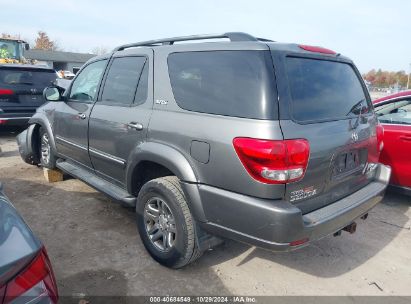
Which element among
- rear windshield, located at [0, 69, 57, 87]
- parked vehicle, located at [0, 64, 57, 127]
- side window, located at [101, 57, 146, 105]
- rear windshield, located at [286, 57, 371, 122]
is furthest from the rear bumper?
rear windshield, located at [0, 69, 57, 87]

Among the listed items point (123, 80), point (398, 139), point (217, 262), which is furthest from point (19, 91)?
point (398, 139)

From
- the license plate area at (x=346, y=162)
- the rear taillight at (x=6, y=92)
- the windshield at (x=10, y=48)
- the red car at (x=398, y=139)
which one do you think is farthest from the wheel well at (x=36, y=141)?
the windshield at (x=10, y=48)

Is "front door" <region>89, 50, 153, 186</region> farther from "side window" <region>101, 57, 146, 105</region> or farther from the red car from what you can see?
the red car

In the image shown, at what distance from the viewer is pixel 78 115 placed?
4152mm

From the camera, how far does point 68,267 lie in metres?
3.06

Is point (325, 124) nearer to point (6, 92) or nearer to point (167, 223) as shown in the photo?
point (167, 223)

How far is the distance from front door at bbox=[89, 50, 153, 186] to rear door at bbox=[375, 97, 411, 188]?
3.30m

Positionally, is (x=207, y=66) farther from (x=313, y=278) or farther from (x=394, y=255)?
(x=394, y=255)

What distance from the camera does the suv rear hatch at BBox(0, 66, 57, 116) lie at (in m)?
7.58

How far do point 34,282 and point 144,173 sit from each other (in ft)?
6.22

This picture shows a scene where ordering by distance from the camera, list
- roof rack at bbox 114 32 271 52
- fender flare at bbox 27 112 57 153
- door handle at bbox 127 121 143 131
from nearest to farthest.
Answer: roof rack at bbox 114 32 271 52
door handle at bbox 127 121 143 131
fender flare at bbox 27 112 57 153

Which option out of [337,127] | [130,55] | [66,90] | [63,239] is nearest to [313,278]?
[337,127]

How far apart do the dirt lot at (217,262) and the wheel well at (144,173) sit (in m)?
0.62

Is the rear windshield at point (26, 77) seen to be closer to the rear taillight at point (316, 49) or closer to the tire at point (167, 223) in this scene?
the tire at point (167, 223)
